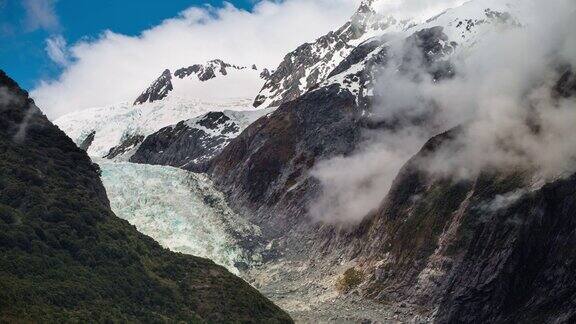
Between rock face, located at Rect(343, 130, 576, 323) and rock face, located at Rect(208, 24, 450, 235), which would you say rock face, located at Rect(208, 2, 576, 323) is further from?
rock face, located at Rect(208, 24, 450, 235)

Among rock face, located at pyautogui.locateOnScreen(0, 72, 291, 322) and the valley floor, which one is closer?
rock face, located at pyautogui.locateOnScreen(0, 72, 291, 322)

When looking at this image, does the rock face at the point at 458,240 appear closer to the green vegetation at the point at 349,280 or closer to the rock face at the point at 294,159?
the rock face at the point at 294,159

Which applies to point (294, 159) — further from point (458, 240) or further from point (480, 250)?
point (480, 250)

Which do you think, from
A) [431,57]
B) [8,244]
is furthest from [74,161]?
[431,57]

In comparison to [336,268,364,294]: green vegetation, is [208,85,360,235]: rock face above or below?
above

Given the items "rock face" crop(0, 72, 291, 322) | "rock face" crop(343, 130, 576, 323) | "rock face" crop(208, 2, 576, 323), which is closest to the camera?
"rock face" crop(0, 72, 291, 322)

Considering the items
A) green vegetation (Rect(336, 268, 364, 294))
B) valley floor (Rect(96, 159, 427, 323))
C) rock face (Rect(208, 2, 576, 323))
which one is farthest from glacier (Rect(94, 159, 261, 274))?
green vegetation (Rect(336, 268, 364, 294))
